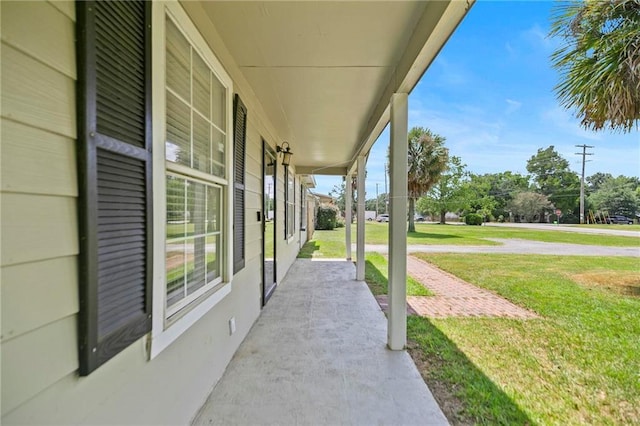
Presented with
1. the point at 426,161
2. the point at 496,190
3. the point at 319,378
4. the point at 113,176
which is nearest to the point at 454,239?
the point at 426,161

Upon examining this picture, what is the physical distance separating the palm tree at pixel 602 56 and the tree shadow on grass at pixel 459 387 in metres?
4.17

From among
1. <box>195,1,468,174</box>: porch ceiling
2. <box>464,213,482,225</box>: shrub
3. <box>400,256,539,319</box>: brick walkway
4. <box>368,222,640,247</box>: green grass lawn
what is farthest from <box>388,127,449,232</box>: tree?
<box>464,213,482,225</box>: shrub

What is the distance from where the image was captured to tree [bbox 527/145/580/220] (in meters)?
37.0

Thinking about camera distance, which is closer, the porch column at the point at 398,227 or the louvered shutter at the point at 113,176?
the louvered shutter at the point at 113,176

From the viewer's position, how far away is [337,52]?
249cm

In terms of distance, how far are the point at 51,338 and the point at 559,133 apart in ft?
134

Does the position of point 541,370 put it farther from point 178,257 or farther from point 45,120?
point 45,120

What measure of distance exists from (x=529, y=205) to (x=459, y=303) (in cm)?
4102

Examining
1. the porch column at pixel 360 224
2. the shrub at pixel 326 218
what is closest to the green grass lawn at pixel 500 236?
the shrub at pixel 326 218

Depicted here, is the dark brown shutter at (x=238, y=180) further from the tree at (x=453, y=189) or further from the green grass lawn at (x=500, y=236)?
the tree at (x=453, y=189)

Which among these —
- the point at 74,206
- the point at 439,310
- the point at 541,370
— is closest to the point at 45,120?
the point at 74,206

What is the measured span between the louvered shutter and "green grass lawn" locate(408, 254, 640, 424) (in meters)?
2.19

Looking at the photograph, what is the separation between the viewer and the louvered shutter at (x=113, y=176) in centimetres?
96

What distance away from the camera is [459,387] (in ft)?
7.55
